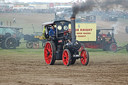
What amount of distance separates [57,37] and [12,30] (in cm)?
1414

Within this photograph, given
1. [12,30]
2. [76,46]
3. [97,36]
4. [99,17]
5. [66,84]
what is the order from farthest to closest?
[99,17] < [12,30] < [97,36] < [76,46] < [66,84]

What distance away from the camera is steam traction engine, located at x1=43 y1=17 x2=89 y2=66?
13.2 m

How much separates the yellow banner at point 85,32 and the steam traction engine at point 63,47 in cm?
1030

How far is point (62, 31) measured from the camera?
1423cm

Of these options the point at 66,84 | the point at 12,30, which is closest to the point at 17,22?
the point at 12,30

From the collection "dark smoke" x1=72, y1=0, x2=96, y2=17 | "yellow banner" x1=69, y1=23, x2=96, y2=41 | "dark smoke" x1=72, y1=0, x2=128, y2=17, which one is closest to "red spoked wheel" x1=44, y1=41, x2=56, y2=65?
"dark smoke" x1=72, y1=0, x2=128, y2=17

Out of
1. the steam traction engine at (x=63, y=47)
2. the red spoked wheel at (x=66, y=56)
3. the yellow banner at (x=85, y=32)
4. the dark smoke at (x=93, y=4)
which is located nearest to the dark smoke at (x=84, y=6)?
the dark smoke at (x=93, y=4)

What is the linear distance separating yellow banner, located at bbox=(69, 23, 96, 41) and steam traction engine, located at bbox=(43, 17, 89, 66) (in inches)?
406

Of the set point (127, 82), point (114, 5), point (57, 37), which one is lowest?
point (127, 82)

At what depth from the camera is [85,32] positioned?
81.7 ft

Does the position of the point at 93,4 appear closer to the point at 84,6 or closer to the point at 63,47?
the point at 84,6

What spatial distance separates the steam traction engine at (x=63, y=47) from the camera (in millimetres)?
13242

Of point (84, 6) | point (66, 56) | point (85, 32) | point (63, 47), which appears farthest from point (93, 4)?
point (85, 32)

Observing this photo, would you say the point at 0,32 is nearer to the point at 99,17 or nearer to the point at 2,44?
the point at 2,44
